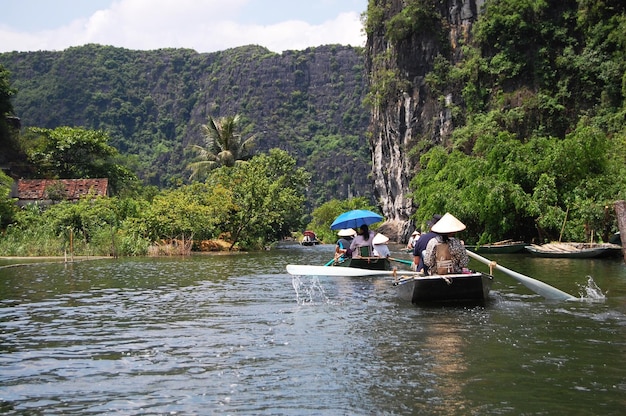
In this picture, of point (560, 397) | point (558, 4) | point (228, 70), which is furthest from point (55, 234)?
point (228, 70)

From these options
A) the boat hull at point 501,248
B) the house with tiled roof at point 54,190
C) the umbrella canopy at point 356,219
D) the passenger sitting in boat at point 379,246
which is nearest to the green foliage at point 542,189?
the boat hull at point 501,248

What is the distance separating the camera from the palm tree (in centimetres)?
5203

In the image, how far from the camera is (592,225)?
2989cm

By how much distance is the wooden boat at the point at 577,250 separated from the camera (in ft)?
85.5

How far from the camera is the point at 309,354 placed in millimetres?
8977

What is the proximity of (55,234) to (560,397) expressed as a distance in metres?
31.3

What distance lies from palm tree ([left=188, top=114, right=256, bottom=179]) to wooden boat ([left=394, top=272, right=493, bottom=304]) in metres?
39.7

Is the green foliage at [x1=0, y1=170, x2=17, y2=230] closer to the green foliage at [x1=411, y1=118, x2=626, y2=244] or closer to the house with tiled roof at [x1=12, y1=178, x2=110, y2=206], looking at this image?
the house with tiled roof at [x1=12, y1=178, x2=110, y2=206]

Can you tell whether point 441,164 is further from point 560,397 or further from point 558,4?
point 560,397

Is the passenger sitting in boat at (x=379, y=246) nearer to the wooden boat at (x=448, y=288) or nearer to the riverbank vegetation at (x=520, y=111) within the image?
the wooden boat at (x=448, y=288)

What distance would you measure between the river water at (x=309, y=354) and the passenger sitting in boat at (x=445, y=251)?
81cm

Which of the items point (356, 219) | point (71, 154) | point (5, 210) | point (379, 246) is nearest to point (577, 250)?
point (356, 219)

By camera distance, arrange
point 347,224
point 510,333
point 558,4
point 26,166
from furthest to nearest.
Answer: point 26,166 → point 558,4 → point 347,224 → point 510,333

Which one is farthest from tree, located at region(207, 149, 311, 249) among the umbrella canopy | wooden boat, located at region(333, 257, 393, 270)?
wooden boat, located at region(333, 257, 393, 270)
